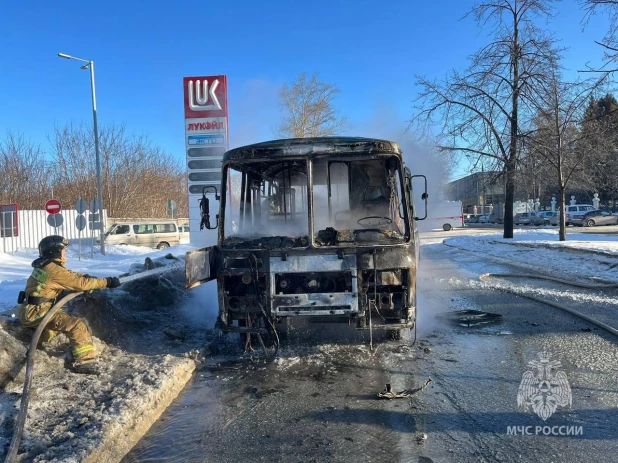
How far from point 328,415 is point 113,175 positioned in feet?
121

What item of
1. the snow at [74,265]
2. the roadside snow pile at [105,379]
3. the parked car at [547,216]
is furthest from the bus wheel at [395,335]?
the parked car at [547,216]

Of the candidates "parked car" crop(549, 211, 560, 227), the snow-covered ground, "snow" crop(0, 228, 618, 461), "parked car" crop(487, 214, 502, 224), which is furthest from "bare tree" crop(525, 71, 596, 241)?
"parked car" crop(487, 214, 502, 224)

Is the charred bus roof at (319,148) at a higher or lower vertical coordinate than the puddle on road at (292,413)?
higher

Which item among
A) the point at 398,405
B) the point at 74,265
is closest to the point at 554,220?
the point at 74,265

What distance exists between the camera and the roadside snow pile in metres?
3.42

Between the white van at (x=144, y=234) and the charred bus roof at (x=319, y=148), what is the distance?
21.9 meters

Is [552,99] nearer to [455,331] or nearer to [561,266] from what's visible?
[561,266]

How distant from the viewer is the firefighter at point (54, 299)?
4781 millimetres

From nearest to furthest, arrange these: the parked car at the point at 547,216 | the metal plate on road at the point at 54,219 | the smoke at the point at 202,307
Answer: the smoke at the point at 202,307, the metal plate on road at the point at 54,219, the parked car at the point at 547,216

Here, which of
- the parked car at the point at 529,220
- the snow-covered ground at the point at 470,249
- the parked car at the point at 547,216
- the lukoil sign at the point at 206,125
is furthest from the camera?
the parked car at the point at 529,220

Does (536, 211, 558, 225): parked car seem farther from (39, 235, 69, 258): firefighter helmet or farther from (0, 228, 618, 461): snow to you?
(39, 235, 69, 258): firefighter helmet

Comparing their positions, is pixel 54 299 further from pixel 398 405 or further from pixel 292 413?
pixel 398 405

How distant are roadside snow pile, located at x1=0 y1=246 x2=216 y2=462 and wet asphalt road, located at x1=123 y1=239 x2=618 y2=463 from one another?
0.71ft

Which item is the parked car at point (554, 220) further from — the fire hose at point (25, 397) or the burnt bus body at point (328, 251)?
the fire hose at point (25, 397)
